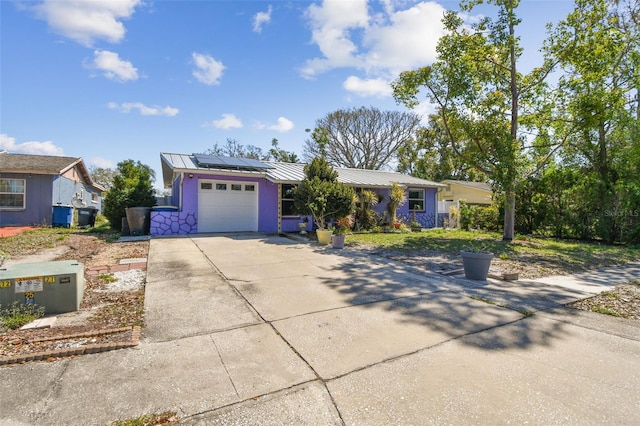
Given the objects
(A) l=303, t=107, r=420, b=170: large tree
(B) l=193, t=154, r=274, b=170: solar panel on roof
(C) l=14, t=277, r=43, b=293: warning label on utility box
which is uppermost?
(A) l=303, t=107, r=420, b=170: large tree

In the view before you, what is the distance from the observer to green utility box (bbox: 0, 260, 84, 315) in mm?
3492

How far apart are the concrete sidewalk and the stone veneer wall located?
296 inches

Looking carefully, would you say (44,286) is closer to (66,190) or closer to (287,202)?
(287,202)

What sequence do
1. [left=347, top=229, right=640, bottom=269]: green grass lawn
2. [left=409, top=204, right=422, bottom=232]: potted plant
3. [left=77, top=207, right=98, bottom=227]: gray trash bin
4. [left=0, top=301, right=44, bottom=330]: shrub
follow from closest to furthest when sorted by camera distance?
[left=0, top=301, right=44, bottom=330]: shrub, [left=347, top=229, right=640, bottom=269]: green grass lawn, [left=77, top=207, right=98, bottom=227]: gray trash bin, [left=409, top=204, right=422, bottom=232]: potted plant

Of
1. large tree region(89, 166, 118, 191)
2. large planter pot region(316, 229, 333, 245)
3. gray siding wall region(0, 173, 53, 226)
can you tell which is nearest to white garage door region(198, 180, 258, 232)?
large planter pot region(316, 229, 333, 245)

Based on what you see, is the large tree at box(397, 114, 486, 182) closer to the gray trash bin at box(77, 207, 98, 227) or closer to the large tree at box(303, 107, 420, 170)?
the large tree at box(303, 107, 420, 170)

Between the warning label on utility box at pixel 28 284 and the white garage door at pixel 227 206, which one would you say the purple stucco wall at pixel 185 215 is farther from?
the warning label on utility box at pixel 28 284

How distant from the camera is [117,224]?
42.9 feet

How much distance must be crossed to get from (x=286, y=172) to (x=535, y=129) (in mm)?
10797

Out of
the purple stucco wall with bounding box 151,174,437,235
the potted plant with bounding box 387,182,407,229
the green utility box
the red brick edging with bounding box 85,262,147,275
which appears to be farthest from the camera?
the potted plant with bounding box 387,182,407,229

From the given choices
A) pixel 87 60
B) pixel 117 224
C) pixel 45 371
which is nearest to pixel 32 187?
pixel 117 224

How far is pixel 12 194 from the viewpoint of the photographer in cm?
1423

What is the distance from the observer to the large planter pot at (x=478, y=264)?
19.2 ft

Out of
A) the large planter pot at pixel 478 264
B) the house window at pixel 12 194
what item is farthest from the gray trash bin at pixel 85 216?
the large planter pot at pixel 478 264
